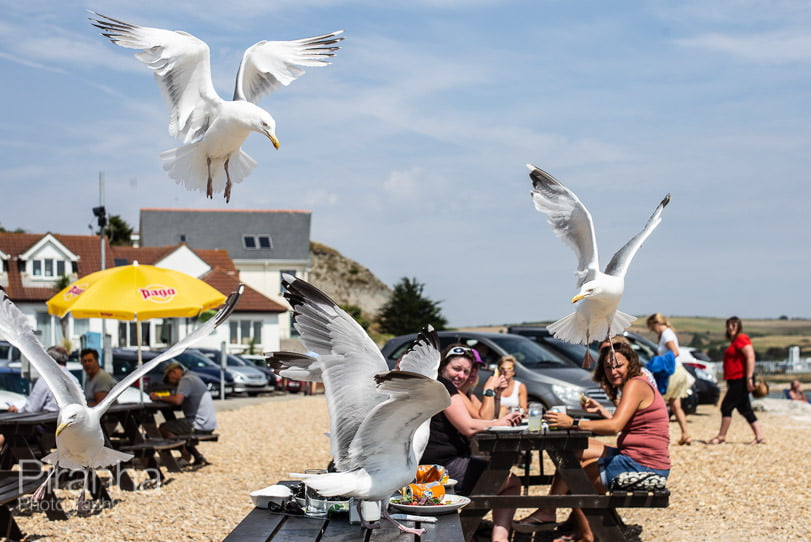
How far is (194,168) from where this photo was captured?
571 cm

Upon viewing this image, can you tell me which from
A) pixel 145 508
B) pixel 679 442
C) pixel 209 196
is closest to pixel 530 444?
pixel 209 196

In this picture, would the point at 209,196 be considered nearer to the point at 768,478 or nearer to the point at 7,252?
the point at 768,478

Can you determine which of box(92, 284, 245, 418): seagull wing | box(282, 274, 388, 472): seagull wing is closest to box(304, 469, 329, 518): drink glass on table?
box(282, 274, 388, 472): seagull wing

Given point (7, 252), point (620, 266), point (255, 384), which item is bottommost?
point (255, 384)

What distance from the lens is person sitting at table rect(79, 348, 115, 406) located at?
9898 mm

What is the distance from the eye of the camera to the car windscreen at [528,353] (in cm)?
1266

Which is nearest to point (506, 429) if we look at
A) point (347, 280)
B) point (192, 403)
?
point (192, 403)

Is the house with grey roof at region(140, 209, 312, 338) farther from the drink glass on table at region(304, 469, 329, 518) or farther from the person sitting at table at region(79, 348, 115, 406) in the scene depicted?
the drink glass on table at region(304, 469, 329, 518)

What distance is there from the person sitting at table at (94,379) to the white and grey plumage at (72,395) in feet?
13.9

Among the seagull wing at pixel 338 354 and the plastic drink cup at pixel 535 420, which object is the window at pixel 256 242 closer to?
the plastic drink cup at pixel 535 420

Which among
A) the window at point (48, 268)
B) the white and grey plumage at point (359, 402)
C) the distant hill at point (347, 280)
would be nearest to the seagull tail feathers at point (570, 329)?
the white and grey plumage at point (359, 402)

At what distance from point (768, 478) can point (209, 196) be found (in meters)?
6.25

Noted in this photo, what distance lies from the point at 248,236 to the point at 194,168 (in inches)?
2141

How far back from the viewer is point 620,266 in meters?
6.63
